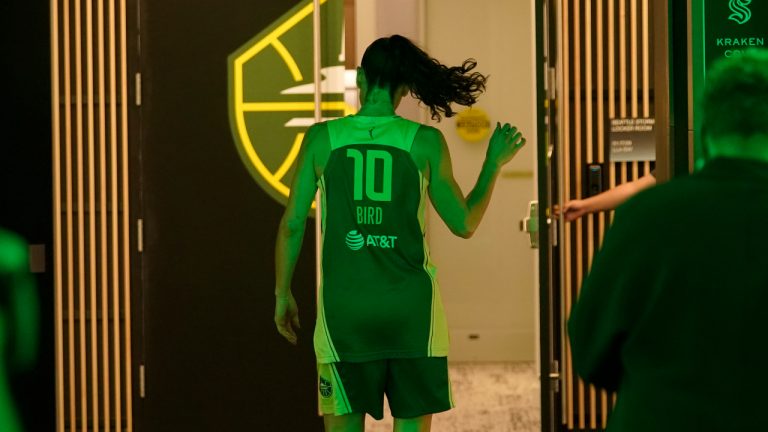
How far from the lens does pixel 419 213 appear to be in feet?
9.48

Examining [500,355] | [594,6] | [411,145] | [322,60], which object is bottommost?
[500,355]

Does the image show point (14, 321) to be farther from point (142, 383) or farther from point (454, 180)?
point (142, 383)

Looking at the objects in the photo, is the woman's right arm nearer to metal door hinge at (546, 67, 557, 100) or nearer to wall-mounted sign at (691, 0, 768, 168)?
wall-mounted sign at (691, 0, 768, 168)

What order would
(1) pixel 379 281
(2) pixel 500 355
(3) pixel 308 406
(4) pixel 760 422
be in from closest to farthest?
(4) pixel 760 422
(1) pixel 379 281
(3) pixel 308 406
(2) pixel 500 355

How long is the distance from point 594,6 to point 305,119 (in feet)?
4.69

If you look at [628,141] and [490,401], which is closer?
[628,141]

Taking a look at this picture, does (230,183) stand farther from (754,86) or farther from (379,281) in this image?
(754,86)

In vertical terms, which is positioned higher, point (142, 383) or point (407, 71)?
point (407, 71)

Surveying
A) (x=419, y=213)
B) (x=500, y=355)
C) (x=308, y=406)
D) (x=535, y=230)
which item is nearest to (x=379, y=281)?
(x=419, y=213)

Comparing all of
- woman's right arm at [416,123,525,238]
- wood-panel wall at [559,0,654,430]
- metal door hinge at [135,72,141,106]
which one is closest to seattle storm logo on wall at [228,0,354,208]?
metal door hinge at [135,72,141,106]

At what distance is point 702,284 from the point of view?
1.56 meters

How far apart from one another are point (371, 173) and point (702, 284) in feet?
4.58

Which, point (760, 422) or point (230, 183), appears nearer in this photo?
point (760, 422)

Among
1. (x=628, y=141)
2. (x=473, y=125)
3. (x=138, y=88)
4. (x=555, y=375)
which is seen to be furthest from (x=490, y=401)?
(x=138, y=88)
